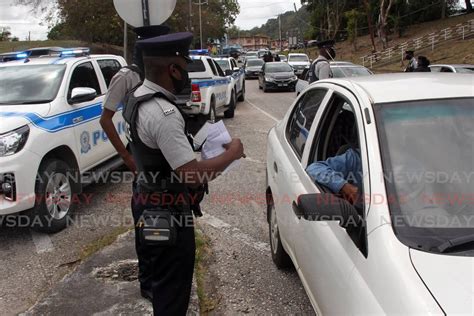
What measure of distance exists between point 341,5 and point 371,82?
5795cm

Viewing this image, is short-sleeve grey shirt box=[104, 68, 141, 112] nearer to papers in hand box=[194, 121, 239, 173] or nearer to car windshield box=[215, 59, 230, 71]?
papers in hand box=[194, 121, 239, 173]

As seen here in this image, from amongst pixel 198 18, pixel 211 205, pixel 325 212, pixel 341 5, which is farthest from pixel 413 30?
pixel 325 212

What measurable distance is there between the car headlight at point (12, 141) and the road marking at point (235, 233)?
203cm

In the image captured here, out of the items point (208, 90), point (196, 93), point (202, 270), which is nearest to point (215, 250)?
point (202, 270)

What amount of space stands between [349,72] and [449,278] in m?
14.1

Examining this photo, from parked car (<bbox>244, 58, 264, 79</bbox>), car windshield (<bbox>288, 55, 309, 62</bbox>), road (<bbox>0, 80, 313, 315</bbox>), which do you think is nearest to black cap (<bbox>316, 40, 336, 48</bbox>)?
road (<bbox>0, 80, 313, 315</bbox>)

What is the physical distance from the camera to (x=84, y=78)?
6012 mm

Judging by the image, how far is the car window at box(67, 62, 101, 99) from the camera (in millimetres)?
5715

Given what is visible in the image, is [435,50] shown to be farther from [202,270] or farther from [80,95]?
[202,270]

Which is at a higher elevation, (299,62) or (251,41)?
(251,41)

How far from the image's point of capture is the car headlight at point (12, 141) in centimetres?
436

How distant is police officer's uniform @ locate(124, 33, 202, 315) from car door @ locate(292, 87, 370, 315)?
663 millimetres

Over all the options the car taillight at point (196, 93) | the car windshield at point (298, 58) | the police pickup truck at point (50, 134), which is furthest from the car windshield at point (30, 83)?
the car windshield at point (298, 58)

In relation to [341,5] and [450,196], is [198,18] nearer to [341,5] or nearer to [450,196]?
[341,5]
